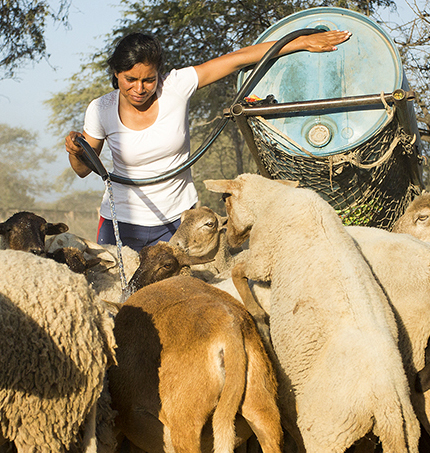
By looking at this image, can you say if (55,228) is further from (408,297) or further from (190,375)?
(408,297)

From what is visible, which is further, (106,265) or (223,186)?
(106,265)

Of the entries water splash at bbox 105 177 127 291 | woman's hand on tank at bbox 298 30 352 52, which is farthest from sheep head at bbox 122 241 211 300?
woman's hand on tank at bbox 298 30 352 52

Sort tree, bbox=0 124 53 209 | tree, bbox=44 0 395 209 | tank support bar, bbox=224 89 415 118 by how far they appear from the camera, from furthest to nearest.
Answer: tree, bbox=0 124 53 209
tree, bbox=44 0 395 209
tank support bar, bbox=224 89 415 118

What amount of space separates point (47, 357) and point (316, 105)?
282cm

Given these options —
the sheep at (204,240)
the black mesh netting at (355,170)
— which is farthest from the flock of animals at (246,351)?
the sheep at (204,240)

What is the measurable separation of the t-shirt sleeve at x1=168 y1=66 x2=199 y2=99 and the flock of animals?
165cm

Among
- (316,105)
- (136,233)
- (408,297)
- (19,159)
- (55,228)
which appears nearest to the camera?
(408,297)

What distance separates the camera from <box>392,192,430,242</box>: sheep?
396 cm

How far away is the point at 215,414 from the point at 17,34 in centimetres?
902

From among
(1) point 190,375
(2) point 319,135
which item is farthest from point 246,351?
(2) point 319,135

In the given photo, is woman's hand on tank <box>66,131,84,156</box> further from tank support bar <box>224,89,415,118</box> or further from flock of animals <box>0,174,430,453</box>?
flock of animals <box>0,174,430,453</box>

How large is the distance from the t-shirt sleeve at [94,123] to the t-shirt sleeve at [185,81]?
2.11 feet

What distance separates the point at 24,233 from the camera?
14.8 feet

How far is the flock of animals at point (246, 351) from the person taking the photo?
87.0 inches
